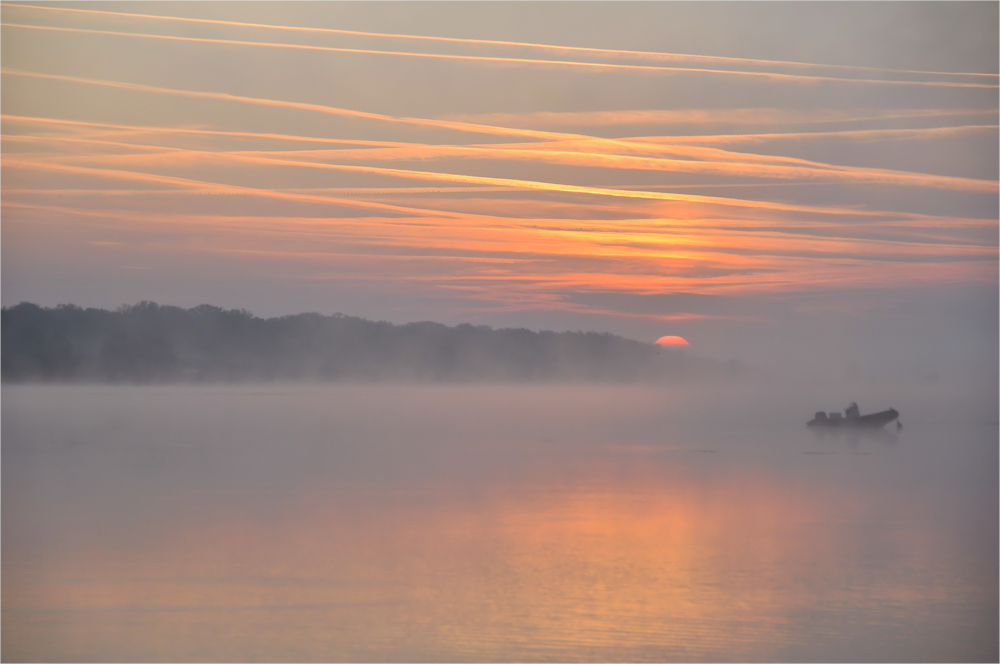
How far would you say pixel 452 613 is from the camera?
10.7 meters

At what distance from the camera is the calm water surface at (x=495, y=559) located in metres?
9.88

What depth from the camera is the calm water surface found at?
389 inches

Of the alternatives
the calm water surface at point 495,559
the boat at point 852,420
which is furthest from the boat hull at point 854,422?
the calm water surface at point 495,559

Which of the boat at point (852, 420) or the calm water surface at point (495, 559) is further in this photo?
the boat at point (852, 420)

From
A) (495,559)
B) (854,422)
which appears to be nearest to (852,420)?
(854,422)

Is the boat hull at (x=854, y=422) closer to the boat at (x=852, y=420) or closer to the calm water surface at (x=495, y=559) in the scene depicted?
the boat at (x=852, y=420)

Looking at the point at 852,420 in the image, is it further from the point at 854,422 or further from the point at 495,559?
the point at 495,559

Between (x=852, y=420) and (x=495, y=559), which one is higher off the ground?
(x=852, y=420)

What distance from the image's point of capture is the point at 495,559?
13422 mm

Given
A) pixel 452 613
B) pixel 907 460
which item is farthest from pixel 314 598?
pixel 907 460

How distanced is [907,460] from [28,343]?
66.3 meters

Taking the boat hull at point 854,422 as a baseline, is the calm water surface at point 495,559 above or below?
below

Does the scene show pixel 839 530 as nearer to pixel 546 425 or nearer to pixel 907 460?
pixel 907 460

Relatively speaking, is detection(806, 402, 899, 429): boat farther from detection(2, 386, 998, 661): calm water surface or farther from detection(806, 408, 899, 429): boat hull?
detection(2, 386, 998, 661): calm water surface
